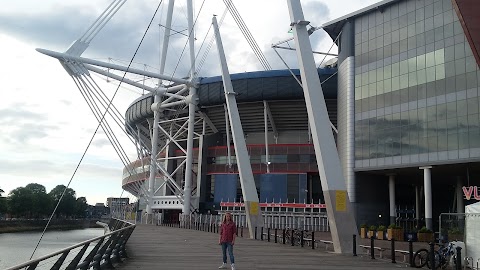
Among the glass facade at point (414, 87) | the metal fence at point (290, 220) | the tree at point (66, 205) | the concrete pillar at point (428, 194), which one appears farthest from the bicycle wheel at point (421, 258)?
the tree at point (66, 205)

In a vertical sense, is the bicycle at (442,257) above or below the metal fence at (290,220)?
above

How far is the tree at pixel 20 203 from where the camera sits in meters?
97.2

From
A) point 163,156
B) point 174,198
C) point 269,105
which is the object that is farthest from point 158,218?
point 269,105

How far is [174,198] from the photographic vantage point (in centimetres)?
5966

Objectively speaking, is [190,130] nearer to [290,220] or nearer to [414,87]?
[290,220]

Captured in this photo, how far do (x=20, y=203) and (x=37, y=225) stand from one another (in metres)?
8.43

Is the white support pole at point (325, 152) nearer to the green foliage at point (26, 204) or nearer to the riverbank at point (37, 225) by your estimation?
the riverbank at point (37, 225)

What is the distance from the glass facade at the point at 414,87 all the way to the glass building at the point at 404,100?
0.25ft

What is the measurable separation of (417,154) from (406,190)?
2576cm

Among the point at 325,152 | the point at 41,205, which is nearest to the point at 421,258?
the point at 325,152

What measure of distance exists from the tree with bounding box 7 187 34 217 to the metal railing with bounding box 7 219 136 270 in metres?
92.6

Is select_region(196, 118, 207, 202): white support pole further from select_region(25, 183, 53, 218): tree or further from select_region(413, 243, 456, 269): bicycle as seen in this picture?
select_region(25, 183, 53, 218): tree

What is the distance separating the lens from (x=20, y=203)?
3868 inches

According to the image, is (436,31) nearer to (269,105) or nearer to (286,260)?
(269,105)
